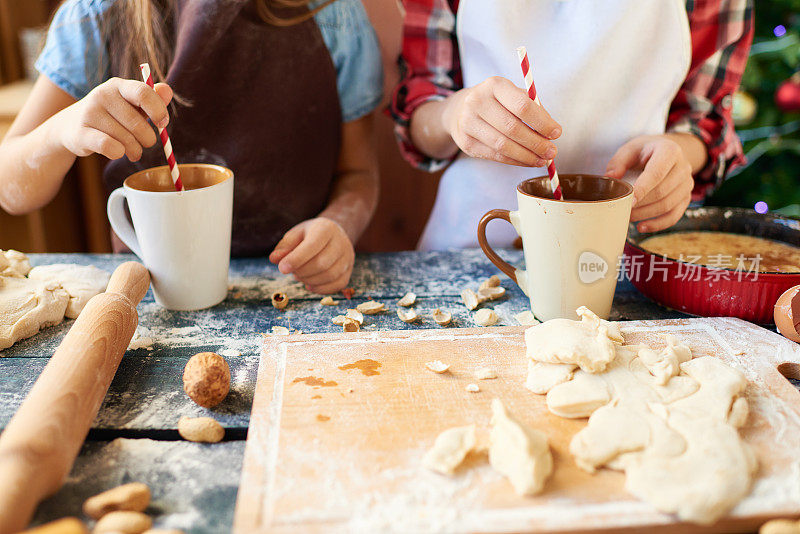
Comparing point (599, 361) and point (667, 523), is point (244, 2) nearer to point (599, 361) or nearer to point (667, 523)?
point (599, 361)

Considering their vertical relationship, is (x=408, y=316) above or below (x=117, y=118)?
below

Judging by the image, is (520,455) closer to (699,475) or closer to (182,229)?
(699,475)

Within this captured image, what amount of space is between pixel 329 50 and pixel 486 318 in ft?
2.18

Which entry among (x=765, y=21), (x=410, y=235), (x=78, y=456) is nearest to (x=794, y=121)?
(x=765, y=21)

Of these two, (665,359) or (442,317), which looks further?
(442,317)

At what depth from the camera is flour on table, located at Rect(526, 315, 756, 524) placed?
511 mm

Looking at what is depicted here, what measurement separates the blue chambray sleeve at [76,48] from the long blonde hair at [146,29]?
2 cm

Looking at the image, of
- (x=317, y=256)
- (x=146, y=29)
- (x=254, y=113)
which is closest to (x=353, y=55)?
(x=254, y=113)

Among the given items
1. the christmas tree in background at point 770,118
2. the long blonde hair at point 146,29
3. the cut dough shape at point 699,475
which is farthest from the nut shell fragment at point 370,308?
the christmas tree in background at point 770,118

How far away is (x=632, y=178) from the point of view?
3.36 feet

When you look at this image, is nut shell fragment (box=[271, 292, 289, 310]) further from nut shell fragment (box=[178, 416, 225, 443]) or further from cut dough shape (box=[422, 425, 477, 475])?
cut dough shape (box=[422, 425, 477, 475])

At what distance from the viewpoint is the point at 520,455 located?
21.1 inches

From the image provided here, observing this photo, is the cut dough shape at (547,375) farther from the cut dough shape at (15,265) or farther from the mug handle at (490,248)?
the cut dough shape at (15,265)

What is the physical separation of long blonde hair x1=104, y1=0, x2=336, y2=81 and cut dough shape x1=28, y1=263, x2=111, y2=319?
0.39 meters
